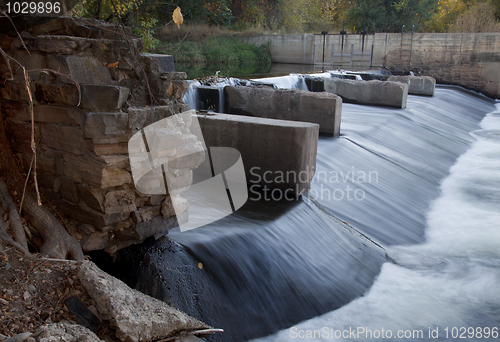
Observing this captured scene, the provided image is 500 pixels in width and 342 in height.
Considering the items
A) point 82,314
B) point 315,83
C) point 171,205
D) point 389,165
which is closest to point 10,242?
point 82,314

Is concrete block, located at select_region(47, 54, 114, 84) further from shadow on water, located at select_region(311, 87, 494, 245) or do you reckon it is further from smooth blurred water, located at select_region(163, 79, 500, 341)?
shadow on water, located at select_region(311, 87, 494, 245)

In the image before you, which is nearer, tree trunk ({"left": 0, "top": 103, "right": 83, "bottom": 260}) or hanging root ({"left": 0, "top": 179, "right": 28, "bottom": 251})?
hanging root ({"left": 0, "top": 179, "right": 28, "bottom": 251})

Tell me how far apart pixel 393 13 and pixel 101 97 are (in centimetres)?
2956

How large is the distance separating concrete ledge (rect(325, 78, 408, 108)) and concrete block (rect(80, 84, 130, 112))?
10.5m

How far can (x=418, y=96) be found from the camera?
15070 millimetres

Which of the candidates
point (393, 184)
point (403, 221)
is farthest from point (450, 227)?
point (393, 184)

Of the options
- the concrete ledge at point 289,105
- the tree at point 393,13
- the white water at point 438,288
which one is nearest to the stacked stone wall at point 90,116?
the white water at point 438,288

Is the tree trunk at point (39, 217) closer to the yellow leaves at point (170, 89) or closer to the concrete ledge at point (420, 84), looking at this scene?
the yellow leaves at point (170, 89)

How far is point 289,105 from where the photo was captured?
855 cm

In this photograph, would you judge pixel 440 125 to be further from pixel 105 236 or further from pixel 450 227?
pixel 105 236

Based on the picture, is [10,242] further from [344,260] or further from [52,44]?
[344,260]

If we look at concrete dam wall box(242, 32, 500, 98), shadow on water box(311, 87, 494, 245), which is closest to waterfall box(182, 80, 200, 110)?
shadow on water box(311, 87, 494, 245)

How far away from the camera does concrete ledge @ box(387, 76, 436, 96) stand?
595 inches

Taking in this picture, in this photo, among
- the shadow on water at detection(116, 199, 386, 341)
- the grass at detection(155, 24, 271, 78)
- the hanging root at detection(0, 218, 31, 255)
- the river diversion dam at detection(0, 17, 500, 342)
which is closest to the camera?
the hanging root at detection(0, 218, 31, 255)
